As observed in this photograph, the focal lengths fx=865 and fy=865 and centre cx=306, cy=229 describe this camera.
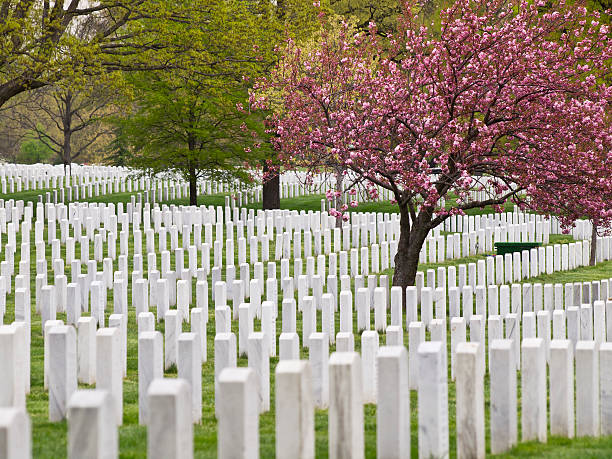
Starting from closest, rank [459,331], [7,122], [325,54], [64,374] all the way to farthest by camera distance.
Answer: [64,374] → [459,331] → [325,54] → [7,122]

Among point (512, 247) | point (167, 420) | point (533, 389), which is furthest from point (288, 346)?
point (512, 247)

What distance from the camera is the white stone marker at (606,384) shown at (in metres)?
4.82

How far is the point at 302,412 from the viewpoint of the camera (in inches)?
133

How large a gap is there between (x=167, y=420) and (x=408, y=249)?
35.0ft

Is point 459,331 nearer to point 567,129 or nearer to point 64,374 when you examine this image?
point 64,374

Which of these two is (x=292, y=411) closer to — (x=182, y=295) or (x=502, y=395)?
(x=502, y=395)

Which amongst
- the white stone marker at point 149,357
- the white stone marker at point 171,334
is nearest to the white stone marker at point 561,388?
the white stone marker at point 149,357

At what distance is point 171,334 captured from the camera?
23.4ft

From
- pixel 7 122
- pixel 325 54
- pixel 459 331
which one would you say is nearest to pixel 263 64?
pixel 325 54

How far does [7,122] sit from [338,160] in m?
49.5

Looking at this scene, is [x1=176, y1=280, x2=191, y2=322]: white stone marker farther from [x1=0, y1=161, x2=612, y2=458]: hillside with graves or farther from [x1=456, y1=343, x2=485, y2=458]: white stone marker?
[x1=456, y1=343, x2=485, y2=458]: white stone marker

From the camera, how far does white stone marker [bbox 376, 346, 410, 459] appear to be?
12.0 feet

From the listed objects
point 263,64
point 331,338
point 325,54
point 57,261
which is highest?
point 263,64

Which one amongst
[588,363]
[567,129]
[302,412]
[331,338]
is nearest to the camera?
[302,412]
